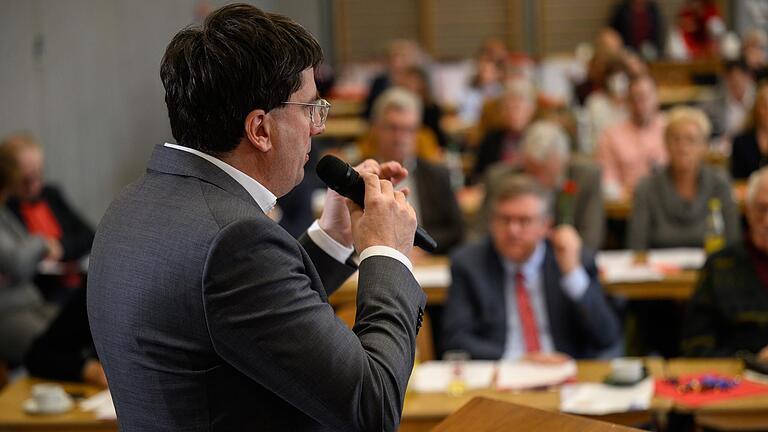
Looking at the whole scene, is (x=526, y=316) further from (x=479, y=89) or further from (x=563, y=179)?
(x=479, y=89)

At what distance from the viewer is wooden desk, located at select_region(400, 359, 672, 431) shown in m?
2.96

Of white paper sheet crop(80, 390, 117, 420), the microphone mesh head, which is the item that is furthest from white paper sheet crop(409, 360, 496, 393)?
the microphone mesh head

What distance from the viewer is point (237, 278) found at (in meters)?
1.37

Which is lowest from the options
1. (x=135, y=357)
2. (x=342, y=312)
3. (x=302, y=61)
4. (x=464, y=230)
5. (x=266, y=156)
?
(x=464, y=230)

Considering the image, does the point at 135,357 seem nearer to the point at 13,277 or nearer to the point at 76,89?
the point at 13,277

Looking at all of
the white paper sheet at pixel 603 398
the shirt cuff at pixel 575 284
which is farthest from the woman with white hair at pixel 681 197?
the white paper sheet at pixel 603 398

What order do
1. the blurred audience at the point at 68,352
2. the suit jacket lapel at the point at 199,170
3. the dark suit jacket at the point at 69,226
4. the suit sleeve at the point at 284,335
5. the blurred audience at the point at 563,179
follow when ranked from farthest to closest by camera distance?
the dark suit jacket at the point at 69,226
the blurred audience at the point at 563,179
the blurred audience at the point at 68,352
the suit jacket lapel at the point at 199,170
the suit sleeve at the point at 284,335

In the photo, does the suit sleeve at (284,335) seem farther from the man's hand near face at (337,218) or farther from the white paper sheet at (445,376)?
the white paper sheet at (445,376)

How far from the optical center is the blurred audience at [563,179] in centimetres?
545

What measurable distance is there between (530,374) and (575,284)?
28.9 inches

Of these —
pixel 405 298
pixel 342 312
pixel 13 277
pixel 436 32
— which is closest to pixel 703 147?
pixel 342 312

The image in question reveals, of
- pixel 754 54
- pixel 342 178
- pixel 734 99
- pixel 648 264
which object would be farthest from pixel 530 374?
pixel 754 54

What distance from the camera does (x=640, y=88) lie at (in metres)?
6.90

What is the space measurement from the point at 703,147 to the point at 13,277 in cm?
340
